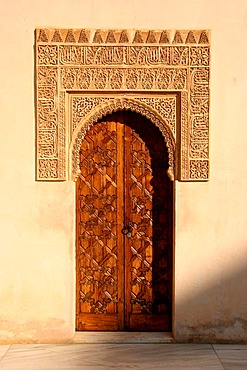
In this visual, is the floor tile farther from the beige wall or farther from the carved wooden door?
the carved wooden door

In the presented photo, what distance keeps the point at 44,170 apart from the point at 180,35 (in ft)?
4.38

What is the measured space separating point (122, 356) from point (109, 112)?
5.49 ft

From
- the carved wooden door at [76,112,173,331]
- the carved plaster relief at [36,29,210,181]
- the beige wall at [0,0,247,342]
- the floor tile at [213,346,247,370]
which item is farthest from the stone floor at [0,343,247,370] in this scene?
the carved plaster relief at [36,29,210,181]

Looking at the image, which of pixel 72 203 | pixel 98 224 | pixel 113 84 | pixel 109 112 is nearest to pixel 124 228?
pixel 98 224

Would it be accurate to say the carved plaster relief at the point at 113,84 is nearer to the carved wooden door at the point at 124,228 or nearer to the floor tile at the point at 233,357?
the carved wooden door at the point at 124,228

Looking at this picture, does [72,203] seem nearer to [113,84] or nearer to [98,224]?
[98,224]

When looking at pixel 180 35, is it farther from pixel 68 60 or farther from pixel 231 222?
pixel 231 222

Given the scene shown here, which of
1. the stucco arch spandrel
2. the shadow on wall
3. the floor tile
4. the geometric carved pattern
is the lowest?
the floor tile

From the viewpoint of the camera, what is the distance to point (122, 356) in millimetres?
4207

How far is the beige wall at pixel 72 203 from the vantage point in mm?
4441

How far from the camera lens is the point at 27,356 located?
166 inches

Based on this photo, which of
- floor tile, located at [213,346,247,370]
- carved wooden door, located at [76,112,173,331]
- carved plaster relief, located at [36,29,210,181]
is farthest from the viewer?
carved wooden door, located at [76,112,173,331]

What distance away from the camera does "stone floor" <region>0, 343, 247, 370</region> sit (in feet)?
13.2

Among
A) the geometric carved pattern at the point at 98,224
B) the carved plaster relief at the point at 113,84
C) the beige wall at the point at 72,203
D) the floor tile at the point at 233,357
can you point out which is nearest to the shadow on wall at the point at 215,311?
the beige wall at the point at 72,203
